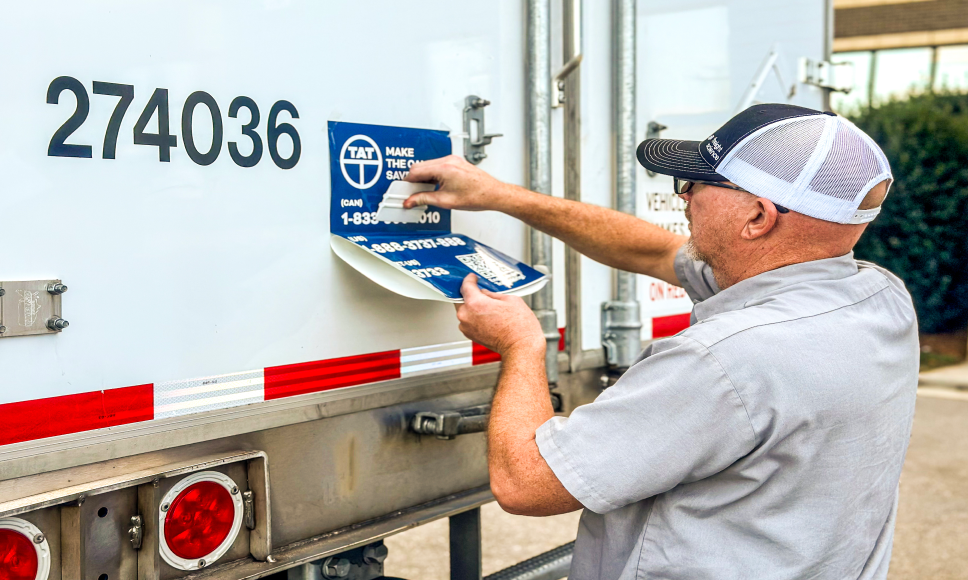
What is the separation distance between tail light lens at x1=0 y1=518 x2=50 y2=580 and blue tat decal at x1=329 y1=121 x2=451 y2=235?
0.72 m

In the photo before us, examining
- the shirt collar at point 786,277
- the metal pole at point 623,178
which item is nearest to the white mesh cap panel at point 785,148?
the shirt collar at point 786,277

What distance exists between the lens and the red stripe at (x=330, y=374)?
1.58 metres

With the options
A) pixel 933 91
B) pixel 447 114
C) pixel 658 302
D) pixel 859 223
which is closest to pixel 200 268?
pixel 447 114

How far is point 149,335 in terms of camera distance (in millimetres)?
1391

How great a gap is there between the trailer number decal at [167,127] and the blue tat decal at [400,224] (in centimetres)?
12

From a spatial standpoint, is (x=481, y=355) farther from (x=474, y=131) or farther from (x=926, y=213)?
(x=926, y=213)

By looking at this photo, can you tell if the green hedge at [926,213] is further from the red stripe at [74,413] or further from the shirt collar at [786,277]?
the red stripe at [74,413]

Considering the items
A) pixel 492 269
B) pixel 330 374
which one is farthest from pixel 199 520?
pixel 492 269

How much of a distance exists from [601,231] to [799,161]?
694 millimetres

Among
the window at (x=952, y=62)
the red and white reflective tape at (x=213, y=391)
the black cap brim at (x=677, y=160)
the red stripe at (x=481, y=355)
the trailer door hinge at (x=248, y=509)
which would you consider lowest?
the trailer door hinge at (x=248, y=509)

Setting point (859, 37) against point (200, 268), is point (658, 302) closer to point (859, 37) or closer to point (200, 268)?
point (200, 268)

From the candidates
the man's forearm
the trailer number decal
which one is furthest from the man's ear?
the trailer number decal

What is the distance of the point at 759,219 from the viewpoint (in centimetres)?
156

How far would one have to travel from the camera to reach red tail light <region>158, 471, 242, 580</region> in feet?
4.68
